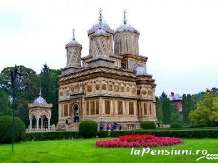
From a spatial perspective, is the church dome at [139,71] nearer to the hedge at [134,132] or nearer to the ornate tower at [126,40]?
the ornate tower at [126,40]


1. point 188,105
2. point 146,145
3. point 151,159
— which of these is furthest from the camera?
point 188,105

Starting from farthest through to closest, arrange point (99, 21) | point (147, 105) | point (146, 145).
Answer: point (99, 21) → point (147, 105) → point (146, 145)

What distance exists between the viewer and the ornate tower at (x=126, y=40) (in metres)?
43.3

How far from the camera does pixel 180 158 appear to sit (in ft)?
33.2

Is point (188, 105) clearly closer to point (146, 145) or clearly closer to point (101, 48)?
point (101, 48)

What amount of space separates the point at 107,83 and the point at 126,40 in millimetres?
11375

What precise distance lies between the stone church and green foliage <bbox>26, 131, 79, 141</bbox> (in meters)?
7.90

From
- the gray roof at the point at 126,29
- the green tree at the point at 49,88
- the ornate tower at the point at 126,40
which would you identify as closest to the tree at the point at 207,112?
the ornate tower at the point at 126,40

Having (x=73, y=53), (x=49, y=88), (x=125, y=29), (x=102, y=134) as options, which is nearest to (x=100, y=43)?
(x=73, y=53)

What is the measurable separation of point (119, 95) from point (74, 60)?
1071cm

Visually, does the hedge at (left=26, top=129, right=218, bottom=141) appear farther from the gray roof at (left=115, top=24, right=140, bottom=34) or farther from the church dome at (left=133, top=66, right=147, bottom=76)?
the gray roof at (left=115, top=24, right=140, bottom=34)

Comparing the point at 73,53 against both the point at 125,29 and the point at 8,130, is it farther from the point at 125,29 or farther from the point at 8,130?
the point at 8,130

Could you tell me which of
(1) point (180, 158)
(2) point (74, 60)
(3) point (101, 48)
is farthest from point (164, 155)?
(2) point (74, 60)

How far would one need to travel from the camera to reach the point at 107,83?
114 ft
